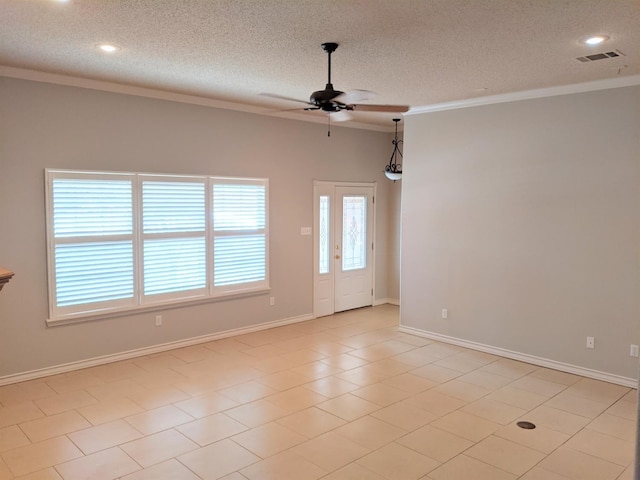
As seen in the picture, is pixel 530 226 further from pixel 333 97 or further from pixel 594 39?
pixel 333 97

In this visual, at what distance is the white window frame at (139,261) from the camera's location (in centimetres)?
476

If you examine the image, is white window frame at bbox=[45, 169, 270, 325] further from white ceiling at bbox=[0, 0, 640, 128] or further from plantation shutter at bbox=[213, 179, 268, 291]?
white ceiling at bbox=[0, 0, 640, 128]

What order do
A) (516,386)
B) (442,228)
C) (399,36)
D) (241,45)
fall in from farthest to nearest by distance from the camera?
(442,228)
(516,386)
(241,45)
(399,36)

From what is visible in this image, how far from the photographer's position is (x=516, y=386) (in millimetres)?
4688

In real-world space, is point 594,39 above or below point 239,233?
above

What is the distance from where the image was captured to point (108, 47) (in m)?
3.79

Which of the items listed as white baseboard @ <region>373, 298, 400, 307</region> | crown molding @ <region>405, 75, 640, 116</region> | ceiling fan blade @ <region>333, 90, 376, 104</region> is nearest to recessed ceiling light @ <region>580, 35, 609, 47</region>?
crown molding @ <region>405, 75, 640, 116</region>

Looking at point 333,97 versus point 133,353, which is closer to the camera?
point 333,97

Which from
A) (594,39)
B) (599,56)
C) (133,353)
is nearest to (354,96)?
(594,39)

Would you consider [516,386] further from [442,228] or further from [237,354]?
[237,354]

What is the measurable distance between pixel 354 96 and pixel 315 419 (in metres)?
2.58

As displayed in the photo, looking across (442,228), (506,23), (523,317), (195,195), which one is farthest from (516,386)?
Result: (195,195)

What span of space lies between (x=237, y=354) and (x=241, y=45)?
3.45 meters

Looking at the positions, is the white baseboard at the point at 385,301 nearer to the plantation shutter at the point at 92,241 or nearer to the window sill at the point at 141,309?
the window sill at the point at 141,309
